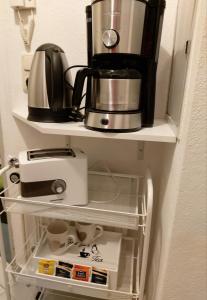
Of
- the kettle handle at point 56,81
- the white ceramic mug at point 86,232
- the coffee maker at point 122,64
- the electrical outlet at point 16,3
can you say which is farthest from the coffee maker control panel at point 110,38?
the white ceramic mug at point 86,232

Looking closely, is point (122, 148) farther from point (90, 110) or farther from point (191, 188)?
point (191, 188)

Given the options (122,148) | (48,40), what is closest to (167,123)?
(122,148)

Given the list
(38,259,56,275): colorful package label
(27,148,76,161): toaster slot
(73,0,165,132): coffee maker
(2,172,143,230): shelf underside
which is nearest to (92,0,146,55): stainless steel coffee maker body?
(73,0,165,132): coffee maker

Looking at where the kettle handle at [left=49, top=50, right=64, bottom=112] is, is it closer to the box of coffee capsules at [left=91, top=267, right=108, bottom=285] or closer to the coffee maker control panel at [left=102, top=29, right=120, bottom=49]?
the coffee maker control panel at [left=102, top=29, right=120, bottom=49]

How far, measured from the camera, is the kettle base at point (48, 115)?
81 centimetres

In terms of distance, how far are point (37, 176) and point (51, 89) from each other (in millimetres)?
312

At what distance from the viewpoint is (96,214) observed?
0.80 meters

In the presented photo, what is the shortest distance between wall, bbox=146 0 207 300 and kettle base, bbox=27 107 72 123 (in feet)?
1.36

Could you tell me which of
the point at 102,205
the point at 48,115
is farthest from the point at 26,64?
the point at 102,205

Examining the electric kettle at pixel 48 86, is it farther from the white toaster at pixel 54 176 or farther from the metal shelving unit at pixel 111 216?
the metal shelving unit at pixel 111 216

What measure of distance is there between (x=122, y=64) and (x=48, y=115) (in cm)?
31

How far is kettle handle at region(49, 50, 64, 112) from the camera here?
0.78 meters

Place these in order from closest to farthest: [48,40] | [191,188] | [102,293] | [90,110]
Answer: [191,188] → [90,110] → [102,293] → [48,40]

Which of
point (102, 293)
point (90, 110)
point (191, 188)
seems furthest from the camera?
point (102, 293)
